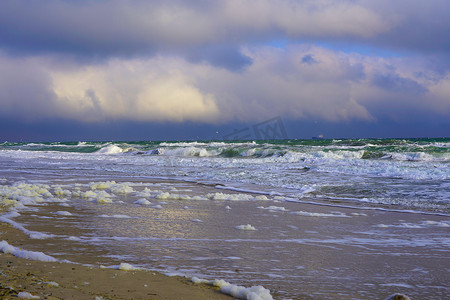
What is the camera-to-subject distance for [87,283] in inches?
137

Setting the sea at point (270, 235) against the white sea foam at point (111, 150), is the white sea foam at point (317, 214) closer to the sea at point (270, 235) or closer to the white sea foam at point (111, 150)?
the sea at point (270, 235)

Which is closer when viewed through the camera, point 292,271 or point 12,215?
point 292,271

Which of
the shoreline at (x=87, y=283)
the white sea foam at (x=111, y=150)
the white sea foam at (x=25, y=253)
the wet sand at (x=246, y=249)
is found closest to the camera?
the shoreline at (x=87, y=283)

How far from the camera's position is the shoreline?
3.16 meters

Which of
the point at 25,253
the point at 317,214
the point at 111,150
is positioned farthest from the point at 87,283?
the point at 111,150

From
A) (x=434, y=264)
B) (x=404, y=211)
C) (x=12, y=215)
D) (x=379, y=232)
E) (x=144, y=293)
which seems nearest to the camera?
(x=144, y=293)

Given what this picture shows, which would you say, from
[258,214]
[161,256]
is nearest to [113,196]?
[258,214]

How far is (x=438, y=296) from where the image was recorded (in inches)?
138

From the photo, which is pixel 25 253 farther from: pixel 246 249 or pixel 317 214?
pixel 317 214

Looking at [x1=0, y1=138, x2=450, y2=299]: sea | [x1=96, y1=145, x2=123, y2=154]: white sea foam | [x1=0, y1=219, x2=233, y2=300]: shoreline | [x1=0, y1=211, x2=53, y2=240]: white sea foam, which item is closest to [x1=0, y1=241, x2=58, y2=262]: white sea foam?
[x1=0, y1=219, x2=233, y2=300]: shoreline

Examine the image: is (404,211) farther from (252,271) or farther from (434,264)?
(252,271)

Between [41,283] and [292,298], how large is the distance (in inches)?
82.0

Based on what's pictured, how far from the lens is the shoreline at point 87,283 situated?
316 centimetres

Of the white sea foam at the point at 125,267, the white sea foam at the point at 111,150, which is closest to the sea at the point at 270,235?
the white sea foam at the point at 125,267
